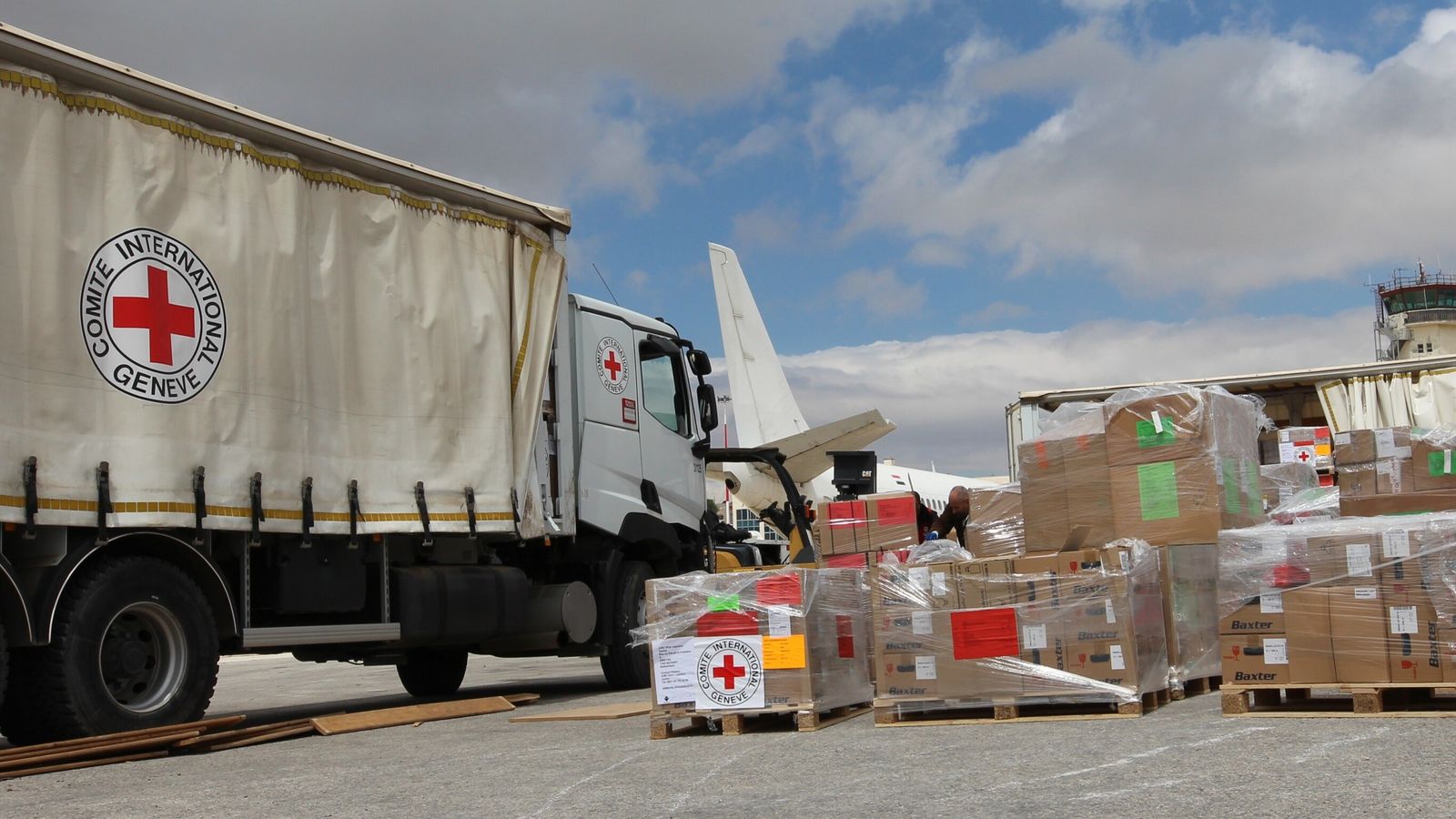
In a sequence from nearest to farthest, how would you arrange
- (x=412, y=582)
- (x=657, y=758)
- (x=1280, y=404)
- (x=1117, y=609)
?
(x=657, y=758)
(x=1117, y=609)
(x=412, y=582)
(x=1280, y=404)

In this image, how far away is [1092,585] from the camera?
8.01 meters

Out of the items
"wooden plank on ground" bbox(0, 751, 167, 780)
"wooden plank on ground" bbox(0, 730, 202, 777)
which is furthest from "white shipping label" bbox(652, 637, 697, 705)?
"wooden plank on ground" bbox(0, 751, 167, 780)

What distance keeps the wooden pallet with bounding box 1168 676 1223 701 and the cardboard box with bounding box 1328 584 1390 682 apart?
4.83 ft

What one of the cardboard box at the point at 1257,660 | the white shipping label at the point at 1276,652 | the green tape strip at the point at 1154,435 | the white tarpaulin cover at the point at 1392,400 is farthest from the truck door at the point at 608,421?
the white tarpaulin cover at the point at 1392,400

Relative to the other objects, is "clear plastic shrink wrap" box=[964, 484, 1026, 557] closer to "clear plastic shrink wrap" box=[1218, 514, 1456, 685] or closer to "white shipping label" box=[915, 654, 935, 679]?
"white shipping label" box=[915, 654, 935, 679]

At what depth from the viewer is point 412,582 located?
10023 mm

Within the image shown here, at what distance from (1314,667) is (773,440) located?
1991cm

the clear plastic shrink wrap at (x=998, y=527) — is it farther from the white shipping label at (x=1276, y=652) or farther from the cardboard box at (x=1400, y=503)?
the white shipping label at (x=1276, y=652)

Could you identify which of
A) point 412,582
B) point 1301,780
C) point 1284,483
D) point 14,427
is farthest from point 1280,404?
point 14,427

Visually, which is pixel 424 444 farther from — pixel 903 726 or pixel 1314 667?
pixel 1314 667

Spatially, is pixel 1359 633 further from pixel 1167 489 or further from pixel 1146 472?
pixel 1146 472

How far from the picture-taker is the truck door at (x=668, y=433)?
1248 centimetres

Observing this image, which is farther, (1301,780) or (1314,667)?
(1314,667)

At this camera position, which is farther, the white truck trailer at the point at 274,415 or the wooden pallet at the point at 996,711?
the wooden pallet at the point at 996,711
